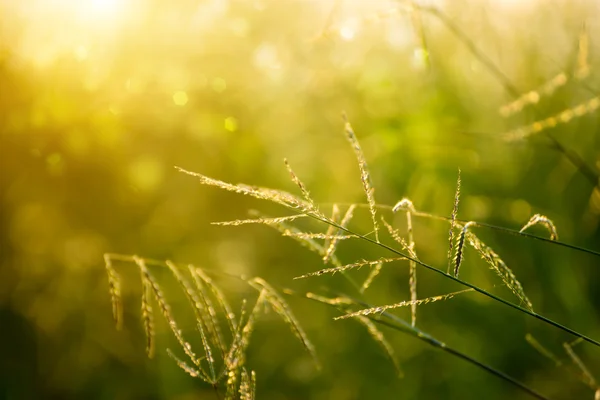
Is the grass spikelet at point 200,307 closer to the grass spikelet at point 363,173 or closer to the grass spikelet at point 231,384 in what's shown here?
the grass spikelet at point 231,384

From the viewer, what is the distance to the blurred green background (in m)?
1.23

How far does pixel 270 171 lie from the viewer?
1483 millimetres

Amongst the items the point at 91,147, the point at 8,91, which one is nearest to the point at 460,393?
the point at 91,147

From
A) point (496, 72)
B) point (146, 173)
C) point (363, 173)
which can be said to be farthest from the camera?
point (146, 173)

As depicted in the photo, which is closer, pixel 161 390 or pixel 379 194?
pixel 161 390

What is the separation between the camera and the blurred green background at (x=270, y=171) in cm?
123

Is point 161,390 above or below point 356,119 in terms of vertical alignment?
below

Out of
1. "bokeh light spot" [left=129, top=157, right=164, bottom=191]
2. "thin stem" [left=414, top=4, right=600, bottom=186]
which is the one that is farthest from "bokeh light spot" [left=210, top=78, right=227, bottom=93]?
"thin stem" [left=414, top=4, right=600, bottom=186]

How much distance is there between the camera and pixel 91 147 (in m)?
1.35

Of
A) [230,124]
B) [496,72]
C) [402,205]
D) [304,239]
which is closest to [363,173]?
[402,205]

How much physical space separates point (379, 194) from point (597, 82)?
0.52 meters

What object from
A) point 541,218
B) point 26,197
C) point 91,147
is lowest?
point 26,197

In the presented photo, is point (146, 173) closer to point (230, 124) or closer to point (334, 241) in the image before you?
point (230, 124)

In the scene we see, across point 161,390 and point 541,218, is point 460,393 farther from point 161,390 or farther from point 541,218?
point 541,218
